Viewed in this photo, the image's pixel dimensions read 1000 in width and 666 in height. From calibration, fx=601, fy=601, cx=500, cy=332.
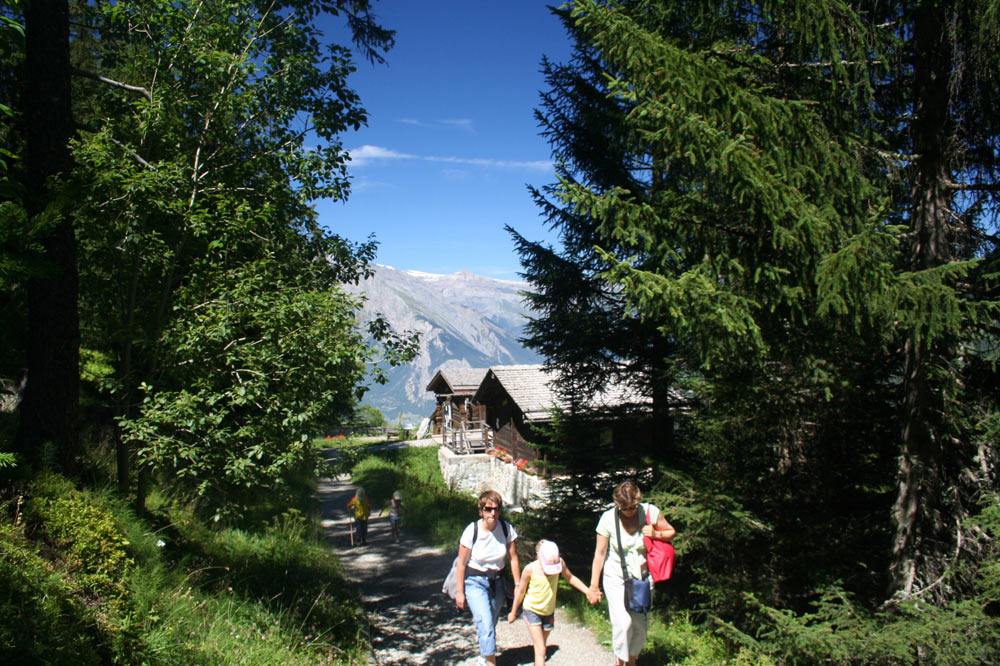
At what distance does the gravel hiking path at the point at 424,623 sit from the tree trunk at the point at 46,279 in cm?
307

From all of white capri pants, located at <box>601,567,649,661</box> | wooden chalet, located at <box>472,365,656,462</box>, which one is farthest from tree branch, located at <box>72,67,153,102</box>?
wooden chalet, located at <box>472,365,656,462</box>

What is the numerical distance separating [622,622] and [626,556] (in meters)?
0.59

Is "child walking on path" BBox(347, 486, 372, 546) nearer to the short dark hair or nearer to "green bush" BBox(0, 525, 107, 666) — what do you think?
the short dark hair

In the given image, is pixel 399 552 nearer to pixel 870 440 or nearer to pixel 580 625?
pixel 580 625

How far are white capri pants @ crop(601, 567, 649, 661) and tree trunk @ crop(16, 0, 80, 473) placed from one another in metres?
5.28

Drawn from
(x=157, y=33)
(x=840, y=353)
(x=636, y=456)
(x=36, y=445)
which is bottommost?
(x=636, y=456)

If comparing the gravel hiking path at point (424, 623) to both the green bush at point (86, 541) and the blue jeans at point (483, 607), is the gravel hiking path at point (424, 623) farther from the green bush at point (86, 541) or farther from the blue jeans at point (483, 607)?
the green bush at point (86, 541)

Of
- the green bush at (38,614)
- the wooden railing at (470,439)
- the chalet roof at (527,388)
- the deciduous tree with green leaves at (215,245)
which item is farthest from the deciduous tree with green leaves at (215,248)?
the wooden railing at (470,439)

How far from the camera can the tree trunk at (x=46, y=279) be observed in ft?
19.0

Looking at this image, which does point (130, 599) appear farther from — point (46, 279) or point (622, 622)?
point (622, 622)

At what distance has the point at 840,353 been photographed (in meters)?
6.25

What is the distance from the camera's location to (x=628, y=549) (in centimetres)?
512

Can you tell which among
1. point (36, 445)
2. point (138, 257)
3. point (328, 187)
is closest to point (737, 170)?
point (328, 187)

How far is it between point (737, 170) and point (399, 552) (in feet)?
37.2
